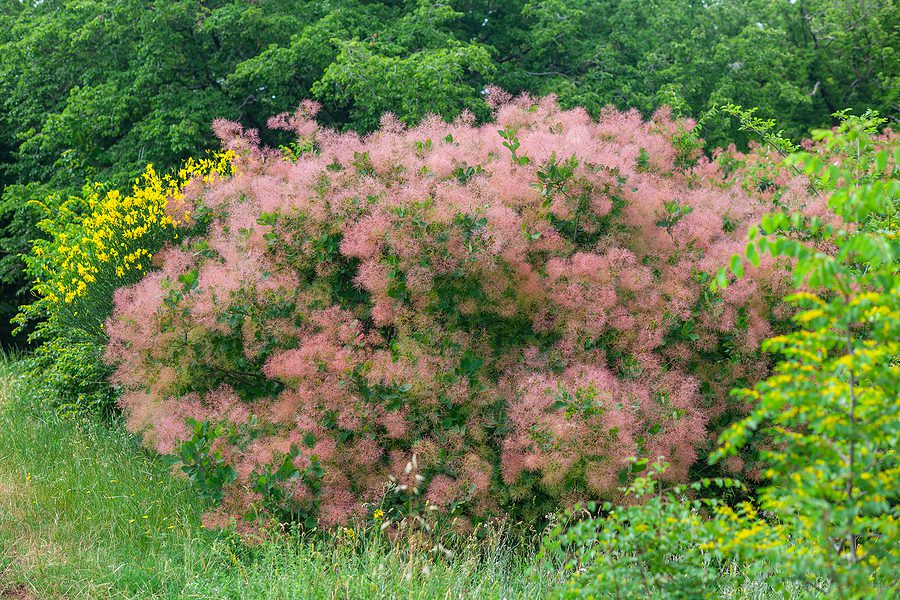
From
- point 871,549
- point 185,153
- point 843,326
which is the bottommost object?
point 185,153

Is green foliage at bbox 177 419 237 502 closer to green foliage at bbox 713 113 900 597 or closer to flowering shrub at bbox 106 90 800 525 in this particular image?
flowering shrub at bbox 106 90 800 525

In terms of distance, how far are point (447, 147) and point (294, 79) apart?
7793 mm

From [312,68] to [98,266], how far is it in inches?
246

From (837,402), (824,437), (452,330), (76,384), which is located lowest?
(76,384)

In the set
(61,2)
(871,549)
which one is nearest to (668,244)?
(871,549)

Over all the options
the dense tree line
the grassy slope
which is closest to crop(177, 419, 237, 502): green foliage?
the grassy slope

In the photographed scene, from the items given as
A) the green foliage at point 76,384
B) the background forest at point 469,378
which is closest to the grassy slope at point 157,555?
the background forest at point 469,378

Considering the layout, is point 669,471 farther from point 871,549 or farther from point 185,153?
point 185,153

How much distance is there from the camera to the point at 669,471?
4.89 metres

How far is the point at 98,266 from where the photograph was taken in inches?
296

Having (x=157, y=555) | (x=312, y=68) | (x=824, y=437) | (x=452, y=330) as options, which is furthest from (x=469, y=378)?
(x=312, y=68)

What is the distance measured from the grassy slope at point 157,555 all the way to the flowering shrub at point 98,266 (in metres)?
1.54

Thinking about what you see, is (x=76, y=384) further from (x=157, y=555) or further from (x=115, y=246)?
(x=157, y=555)

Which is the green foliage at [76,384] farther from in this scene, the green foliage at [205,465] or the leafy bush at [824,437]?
the leafy bush at [824,437]
